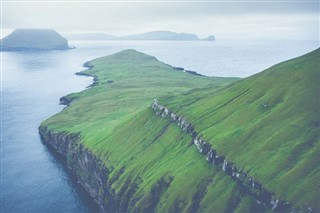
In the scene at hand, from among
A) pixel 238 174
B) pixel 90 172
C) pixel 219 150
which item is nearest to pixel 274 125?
pixel 219 150

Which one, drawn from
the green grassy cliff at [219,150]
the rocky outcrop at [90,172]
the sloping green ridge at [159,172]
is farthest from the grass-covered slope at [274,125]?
the rocky outcrop at [90,172]

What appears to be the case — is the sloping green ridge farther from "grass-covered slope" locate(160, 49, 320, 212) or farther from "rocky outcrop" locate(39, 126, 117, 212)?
"grass-covered slope" locate(160, 49, 320, 212)

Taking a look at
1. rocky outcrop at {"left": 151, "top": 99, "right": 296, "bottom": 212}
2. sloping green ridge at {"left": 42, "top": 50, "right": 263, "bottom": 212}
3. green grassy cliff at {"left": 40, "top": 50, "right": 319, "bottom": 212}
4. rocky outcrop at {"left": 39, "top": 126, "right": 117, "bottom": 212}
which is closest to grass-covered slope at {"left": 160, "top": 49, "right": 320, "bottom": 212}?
green grassy cliff at {"left": 40, "top": 50, "right": 319, "bottom": 212}

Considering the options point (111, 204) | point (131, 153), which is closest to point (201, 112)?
point (131, 153)

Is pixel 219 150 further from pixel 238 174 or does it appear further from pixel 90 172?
pixel 90 172

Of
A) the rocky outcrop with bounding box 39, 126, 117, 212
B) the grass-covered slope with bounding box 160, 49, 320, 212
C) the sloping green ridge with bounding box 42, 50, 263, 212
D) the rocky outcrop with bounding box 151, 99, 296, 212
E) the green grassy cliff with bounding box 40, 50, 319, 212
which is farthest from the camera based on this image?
the rocky outcrop with bounding box 39, 126, 117, 212

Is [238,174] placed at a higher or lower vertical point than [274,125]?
lower
